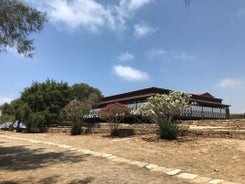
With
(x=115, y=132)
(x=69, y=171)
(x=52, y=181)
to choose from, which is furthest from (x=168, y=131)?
(x=52, y=181)

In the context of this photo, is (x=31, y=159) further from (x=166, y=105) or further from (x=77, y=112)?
(x=77, y=112)

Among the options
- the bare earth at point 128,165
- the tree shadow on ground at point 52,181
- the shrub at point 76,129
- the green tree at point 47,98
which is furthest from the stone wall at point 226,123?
the green tree at point 47,98

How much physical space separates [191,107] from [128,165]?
60.7ft

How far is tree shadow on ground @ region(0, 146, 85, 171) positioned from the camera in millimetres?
8797

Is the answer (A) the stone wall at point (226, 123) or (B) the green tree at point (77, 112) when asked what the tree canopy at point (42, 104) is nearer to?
(B) the green tree at point (77, 112)

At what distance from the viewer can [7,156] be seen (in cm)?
1061

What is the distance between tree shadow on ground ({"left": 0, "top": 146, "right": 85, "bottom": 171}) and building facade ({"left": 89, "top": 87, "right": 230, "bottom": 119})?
14695mm

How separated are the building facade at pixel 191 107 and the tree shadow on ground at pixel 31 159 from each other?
1470cm

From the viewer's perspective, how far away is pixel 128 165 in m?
8.65

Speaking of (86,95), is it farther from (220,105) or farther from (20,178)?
(20,178)

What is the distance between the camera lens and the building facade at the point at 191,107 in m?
27.9

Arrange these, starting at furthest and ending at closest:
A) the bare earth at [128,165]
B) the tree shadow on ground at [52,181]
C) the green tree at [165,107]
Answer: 1. the green tree at [165,107]
2. the bare earth at [128,165]
3. the tree shadow on ground at [52,181]

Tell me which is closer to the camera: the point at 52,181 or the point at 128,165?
the point at 52,181

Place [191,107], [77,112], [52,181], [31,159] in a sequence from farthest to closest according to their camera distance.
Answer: [191,107], [77,112], [31,159], [52,181]
